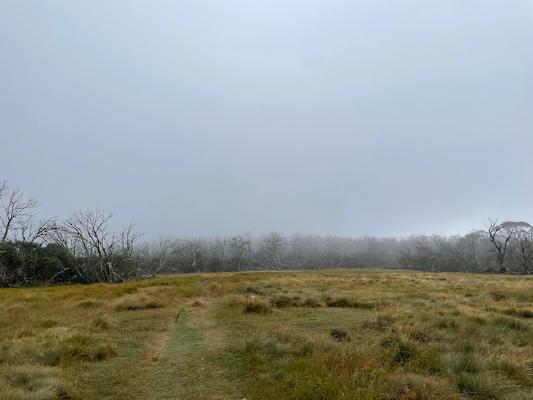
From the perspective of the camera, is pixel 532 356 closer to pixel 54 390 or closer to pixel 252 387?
Result: pixel 252 387

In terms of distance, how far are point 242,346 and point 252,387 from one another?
2.64 meters

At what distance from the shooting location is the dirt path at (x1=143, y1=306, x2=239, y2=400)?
6758 millimetres

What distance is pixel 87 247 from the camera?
52.2 meters

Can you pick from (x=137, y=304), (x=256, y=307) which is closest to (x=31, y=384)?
(x=256, y=307)

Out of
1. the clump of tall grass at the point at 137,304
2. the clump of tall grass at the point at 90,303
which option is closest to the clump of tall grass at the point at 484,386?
the clump of tall grass at the point at 137,304

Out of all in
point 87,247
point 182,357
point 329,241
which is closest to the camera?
point 182,357

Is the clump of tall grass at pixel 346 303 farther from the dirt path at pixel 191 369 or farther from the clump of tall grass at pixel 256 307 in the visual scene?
the dirt path at pixel 191 369

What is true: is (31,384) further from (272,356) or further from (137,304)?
(137,304)

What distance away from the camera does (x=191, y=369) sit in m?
8.20

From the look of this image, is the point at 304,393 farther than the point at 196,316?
No

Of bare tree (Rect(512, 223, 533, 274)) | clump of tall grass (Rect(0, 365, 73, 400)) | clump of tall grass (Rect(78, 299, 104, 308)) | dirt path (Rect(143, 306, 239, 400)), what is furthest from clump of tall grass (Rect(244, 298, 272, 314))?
bare tree (Rect(512, 223, 533, 274))

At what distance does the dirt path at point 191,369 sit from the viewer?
676cm

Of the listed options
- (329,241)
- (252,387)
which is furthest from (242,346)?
(329,241)

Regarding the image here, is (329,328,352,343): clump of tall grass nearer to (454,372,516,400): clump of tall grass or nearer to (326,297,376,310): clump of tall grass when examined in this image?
(454,372,516,400): clump of tall grass
